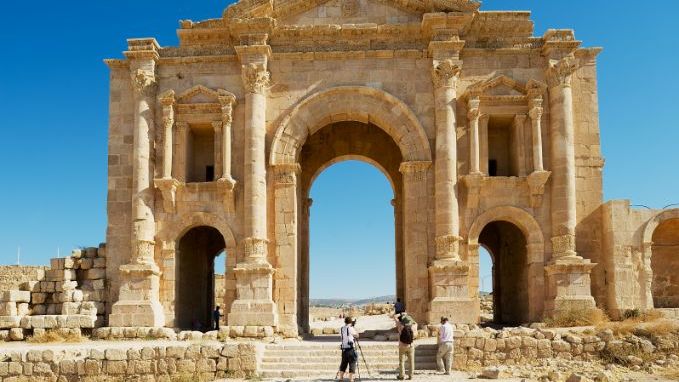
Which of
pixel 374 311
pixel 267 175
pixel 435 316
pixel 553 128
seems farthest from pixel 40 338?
pixel 374 311

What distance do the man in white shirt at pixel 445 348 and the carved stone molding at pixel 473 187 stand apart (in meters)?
5.89

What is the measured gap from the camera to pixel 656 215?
21000 millimetres

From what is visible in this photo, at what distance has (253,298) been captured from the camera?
68.6 feet

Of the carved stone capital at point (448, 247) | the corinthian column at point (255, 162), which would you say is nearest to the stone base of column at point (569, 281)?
the carved stone capital at point (448, 247)

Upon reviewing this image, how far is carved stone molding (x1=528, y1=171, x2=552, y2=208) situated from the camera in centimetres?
2134

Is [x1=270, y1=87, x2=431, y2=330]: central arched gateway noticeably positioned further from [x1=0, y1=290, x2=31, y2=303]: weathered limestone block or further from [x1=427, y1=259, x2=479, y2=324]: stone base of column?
[x1=0, y1=290, x2=31, y2=303]: weathered limestone block

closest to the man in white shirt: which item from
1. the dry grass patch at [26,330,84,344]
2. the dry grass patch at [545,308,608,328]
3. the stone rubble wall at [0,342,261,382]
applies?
the stone rubble wall at [0,342,261,382]

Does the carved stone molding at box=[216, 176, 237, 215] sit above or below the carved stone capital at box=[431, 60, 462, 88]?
below

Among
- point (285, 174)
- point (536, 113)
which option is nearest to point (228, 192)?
point (285, 174)

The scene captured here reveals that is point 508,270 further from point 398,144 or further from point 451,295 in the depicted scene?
point 398,144

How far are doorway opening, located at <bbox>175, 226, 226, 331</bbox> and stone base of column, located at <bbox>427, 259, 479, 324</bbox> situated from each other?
7700 mm

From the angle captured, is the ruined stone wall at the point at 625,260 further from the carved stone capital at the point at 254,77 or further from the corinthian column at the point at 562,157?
the carved stone capital at the point at 254,77

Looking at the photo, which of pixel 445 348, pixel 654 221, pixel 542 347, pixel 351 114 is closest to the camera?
pixel 445 348

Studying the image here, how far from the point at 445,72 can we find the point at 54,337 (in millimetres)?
13609
